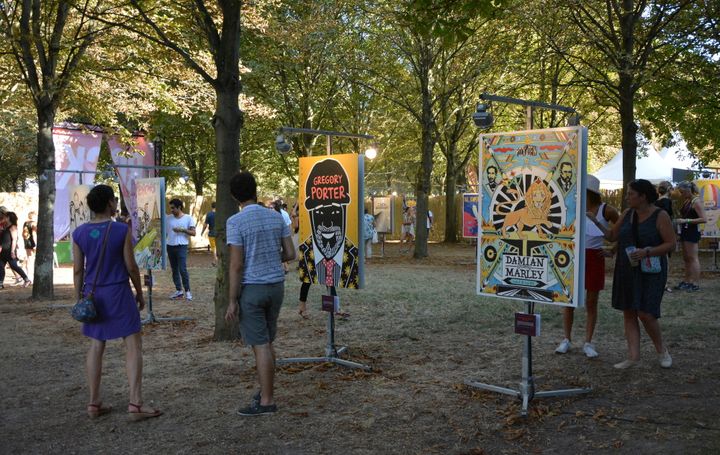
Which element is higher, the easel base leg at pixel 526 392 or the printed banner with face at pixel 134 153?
the printed banner with face at pixel 134 153

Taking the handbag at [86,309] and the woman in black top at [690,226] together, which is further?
the woman in black top at [690,226]

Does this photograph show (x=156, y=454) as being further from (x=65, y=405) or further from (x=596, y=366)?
(x=596, y=366)

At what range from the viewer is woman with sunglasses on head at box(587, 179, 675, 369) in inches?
248

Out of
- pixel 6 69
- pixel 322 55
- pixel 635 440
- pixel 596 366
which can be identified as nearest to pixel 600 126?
pixel 322 55

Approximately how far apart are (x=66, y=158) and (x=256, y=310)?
17842 millimetres

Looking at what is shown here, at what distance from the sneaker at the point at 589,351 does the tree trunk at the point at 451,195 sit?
23231 millimetres

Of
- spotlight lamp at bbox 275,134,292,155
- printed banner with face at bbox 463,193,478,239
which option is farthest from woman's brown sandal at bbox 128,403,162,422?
printed banner with face at bbox 463,193,478,239

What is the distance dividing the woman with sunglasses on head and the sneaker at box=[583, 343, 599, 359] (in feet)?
1.64

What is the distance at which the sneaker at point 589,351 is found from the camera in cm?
716

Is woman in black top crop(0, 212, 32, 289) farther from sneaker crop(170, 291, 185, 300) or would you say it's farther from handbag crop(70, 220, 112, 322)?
handbag crop(70, 220, 112, 322)

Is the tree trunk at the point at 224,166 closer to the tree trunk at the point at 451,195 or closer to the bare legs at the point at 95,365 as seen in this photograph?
the bare legs at the point at 95,365

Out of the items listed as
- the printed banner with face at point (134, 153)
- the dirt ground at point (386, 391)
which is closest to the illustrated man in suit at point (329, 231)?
the dirt ground at point (386, 391)

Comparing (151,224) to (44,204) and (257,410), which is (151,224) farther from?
(257,410)

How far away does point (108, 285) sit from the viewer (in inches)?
214
